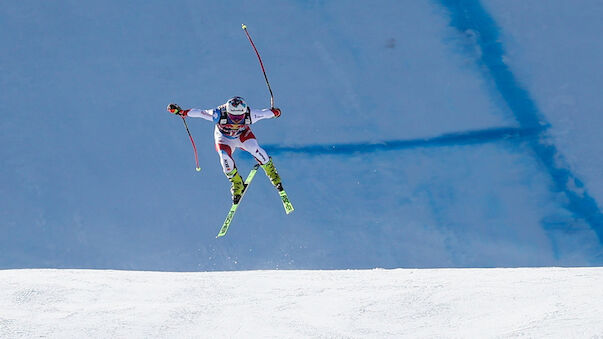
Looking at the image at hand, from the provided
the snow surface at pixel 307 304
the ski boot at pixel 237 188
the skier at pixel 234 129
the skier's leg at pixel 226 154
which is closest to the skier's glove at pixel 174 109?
the skier at pixel 234 129

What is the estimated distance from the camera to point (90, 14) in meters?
10.8

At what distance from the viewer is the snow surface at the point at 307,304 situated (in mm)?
7172

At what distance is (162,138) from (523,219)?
3692mm

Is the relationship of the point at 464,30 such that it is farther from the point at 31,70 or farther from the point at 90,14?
the point at 31,70

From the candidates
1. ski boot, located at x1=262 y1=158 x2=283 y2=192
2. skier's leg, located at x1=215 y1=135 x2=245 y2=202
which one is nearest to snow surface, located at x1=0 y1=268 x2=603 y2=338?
ski boot, located at x1=262 y1=158 x2=283 y2=192

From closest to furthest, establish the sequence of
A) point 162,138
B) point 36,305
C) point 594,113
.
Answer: point 36,305
point 594,113
point 162,138

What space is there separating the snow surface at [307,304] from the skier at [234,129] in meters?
0.87

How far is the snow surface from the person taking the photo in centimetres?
717

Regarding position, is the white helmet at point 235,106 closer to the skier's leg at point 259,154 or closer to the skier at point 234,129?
the skier at point 234,129

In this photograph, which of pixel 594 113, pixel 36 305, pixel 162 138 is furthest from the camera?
pixel 162 138

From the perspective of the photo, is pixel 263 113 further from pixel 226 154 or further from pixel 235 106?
pixel 226 154

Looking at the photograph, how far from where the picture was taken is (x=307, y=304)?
785 centimetres

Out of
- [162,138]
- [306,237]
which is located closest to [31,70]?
[162,138]

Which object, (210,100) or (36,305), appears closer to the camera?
(36,305)
